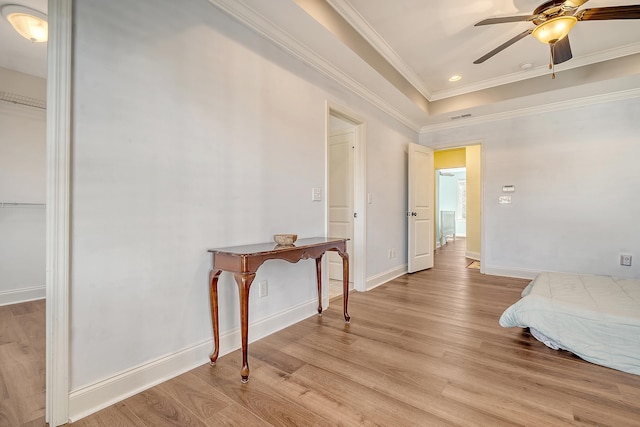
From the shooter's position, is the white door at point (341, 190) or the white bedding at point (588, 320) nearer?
the white bedding at point (588, 320)

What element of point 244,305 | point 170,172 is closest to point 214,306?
point 244,305

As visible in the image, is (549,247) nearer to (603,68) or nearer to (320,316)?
(603,68)

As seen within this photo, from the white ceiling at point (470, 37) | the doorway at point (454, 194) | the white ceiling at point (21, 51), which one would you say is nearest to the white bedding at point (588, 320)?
the white ceiling at point (470, 37)

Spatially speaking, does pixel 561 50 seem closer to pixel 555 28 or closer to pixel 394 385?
pixel 555 28

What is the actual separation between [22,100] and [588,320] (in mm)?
5498

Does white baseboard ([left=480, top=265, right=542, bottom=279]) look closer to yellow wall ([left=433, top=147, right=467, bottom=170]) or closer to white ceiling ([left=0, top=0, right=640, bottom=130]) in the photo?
white ceiling ([left=0, top=0, right=640, bottom=130])

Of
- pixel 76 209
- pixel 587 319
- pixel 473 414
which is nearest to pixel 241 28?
pixel 76 209

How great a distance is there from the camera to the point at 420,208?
463 centimetres

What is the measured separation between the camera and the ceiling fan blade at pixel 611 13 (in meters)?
1.90

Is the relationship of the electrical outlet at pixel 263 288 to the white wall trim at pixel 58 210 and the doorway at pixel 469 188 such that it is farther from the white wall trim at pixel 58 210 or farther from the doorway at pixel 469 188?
the doorway at pixel 469 188

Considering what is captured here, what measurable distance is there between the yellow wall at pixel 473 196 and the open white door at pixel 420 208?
1756 mm

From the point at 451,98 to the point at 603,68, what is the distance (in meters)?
1.64

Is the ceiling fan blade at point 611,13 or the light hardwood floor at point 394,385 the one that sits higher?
the ceiling fan blade at point 611,13

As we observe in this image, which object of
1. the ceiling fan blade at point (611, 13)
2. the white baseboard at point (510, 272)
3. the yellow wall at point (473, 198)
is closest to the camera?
the ceiling fan blade at point (611, 13)
